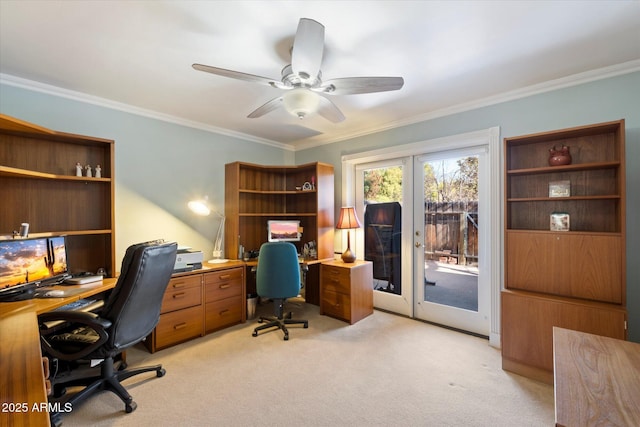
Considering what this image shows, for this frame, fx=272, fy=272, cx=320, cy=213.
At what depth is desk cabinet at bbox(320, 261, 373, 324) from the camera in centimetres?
324

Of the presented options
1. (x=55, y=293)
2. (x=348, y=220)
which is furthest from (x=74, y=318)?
(x=348, y=220)

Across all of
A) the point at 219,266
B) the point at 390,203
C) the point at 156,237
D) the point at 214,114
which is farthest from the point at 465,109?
the point at 156,237

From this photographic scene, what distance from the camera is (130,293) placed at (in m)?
1.74

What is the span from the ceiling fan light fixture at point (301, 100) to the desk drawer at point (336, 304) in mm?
2205

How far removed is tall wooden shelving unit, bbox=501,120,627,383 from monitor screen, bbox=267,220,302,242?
8.34ft

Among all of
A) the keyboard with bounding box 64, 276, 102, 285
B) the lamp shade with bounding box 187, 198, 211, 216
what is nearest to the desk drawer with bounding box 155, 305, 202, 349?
the keyboard with bounding box 64, 276, 102, 285

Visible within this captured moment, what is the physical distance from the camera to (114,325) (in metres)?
1.74

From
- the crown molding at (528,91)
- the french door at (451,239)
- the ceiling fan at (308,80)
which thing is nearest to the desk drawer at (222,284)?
the ceiling fan at (308,80)

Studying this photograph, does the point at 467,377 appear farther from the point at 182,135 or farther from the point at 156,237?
the point at 182,135

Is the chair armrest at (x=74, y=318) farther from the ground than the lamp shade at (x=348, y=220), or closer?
closer

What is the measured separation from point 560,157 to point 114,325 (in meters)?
3.58

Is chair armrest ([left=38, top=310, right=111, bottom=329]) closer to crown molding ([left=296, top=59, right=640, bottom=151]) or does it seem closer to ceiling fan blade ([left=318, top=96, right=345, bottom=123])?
ceiling fan blade ([left=318, top=96, right=345, bottom=123])

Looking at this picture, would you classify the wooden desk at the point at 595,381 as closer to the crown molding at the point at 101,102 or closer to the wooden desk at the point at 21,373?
the wooden desk at the point at 21,373

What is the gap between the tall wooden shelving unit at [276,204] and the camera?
3.70m
